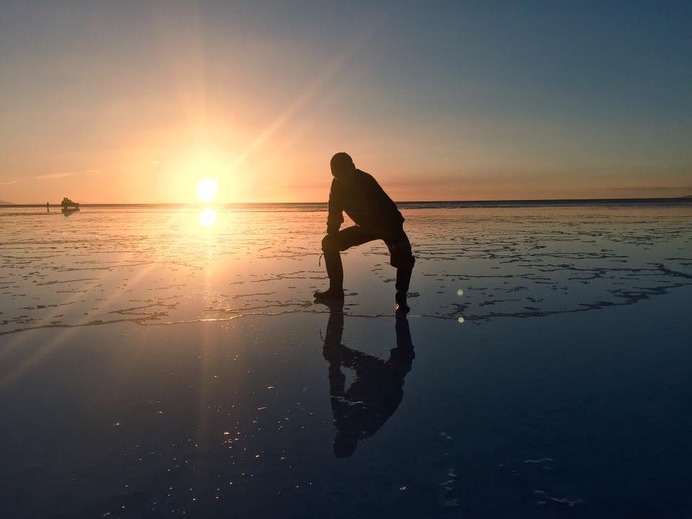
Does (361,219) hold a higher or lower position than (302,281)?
higher

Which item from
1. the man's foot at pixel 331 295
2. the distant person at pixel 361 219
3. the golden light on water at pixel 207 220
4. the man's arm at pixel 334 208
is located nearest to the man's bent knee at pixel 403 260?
the distant person at pixel 361 219

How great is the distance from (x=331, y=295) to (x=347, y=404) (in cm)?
316

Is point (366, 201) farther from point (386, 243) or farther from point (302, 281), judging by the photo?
point (302, 281)

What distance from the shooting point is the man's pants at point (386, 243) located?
18.5 feet

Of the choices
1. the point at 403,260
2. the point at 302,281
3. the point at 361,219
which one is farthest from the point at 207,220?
the point at 403,260

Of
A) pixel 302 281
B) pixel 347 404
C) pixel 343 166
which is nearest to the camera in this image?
pixel 347 404

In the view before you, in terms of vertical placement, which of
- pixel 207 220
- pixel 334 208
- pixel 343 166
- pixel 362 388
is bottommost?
pixel 362 388

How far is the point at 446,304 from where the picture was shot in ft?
18.5

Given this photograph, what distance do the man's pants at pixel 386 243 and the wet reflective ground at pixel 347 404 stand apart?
0.30 meters

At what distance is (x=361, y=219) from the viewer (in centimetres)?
613

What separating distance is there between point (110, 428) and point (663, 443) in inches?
102

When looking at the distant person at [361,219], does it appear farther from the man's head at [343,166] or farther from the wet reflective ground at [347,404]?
the wet reflective ground at [347,404]

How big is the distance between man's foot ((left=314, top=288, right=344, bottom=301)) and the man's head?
127 cm

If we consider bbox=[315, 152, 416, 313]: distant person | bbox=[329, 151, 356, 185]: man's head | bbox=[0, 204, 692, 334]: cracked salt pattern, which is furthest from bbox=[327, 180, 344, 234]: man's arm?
bbox=[0, 204, 692, 334]: cracked salt pattern
